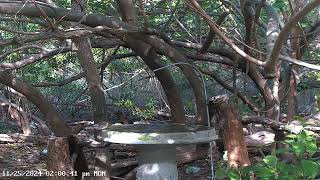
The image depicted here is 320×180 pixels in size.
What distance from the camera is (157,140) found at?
3.67 meters

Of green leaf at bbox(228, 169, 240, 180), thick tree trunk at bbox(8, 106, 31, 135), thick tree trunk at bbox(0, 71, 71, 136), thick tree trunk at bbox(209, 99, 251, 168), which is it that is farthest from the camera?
thick tree trunk at bbox(8, 106, 31, 135)

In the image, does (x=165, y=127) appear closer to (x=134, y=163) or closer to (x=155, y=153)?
(x=155, y=153)

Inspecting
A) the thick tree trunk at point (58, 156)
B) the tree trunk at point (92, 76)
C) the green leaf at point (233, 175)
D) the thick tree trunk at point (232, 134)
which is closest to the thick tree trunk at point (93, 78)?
the tree trunk at point (92, 76)

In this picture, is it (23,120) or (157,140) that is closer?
(157,140)

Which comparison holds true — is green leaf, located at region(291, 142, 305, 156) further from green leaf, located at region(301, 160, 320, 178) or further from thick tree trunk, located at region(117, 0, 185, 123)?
thick tree trunk, located at region(117, 0, 185, 123)

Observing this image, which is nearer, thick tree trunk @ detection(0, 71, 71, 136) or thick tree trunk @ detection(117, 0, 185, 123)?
thick tree trunk @ detection(0, 71, 71, 136)

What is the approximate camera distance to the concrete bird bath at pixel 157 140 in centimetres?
368

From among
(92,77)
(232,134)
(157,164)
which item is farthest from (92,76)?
(232,134)

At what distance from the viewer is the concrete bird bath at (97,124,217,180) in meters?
3.68

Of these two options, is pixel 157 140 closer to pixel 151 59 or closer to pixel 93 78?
pixel 93 78

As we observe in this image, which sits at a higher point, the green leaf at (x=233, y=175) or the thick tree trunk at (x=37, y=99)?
the thick tree trunk at (x=37, y=99)

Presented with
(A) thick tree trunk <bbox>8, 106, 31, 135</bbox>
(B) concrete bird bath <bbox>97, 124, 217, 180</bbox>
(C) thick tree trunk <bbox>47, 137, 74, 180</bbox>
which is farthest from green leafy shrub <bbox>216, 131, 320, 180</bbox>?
(A) thick tree trunk <bbox>8, 106, 31, 135</bbox>

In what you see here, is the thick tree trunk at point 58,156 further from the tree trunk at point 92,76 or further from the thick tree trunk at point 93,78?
the tree trunk at point 92,76

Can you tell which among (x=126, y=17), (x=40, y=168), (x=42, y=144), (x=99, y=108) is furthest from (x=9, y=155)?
(x=126, y=17)
